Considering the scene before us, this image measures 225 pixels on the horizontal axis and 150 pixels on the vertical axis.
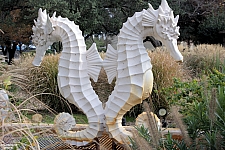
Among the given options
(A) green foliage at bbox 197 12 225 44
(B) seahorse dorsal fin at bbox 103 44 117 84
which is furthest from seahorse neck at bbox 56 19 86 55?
(A) green foliage at bbox 197 12 225 44

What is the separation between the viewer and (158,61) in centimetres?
482

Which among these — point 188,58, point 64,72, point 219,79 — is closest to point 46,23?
point 64,72

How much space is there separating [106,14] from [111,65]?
9554 millimetres

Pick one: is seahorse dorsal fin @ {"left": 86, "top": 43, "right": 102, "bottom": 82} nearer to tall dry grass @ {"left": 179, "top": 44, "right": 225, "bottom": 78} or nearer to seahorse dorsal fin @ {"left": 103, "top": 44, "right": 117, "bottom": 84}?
seahorse dorsal fin @ {"left": 103, "top": 44, "right": 117, "bottom": 84}

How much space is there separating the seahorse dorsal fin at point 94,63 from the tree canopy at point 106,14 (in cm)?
716

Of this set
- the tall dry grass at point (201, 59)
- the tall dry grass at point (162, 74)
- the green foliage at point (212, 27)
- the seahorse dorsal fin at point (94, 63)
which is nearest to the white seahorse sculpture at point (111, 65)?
the seahorse dorsal fin at point (94, 63)

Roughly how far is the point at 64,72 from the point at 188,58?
450 centimetres

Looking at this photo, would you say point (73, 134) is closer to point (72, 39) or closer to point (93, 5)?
point (72, 39)

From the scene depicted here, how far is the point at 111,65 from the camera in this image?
2.27m

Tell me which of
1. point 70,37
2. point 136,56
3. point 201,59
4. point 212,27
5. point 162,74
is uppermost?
point 212,27

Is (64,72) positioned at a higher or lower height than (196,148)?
higher

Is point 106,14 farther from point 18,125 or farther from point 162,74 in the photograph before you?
point 18,125

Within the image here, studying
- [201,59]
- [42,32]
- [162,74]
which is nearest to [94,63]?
[42,32]

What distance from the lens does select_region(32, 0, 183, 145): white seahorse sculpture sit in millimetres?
2082
